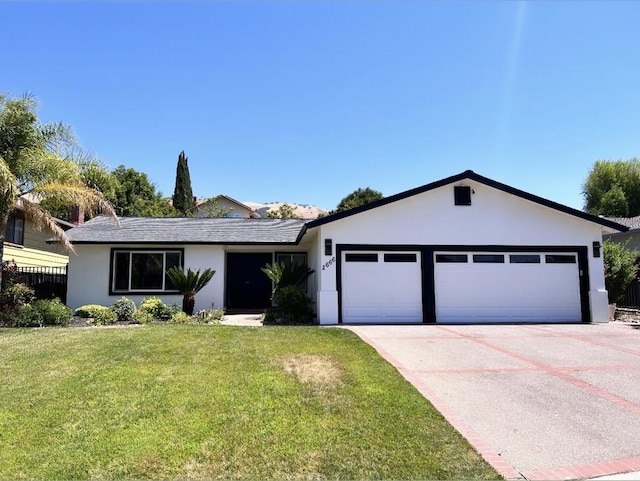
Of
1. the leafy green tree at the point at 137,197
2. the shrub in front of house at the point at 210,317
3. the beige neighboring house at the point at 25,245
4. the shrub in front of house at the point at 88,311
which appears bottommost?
the shrub in front of house at the point at 210,317

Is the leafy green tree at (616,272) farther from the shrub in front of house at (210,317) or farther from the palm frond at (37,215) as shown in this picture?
the palm frond at (37,215)

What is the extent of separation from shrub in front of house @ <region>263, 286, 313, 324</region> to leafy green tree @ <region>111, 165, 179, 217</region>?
1092 inches

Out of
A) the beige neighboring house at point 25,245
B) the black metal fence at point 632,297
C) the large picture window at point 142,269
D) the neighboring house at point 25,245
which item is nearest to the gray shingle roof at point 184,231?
the large picture window at point 142,269

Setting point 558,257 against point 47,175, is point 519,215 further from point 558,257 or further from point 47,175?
point 47,175

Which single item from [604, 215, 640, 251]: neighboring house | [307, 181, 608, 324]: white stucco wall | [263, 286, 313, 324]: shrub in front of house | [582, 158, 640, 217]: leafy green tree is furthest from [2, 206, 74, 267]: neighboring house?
[582, 158, 640, 217]: leafy green tree

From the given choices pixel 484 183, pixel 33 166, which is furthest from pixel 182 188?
pixel 484 183

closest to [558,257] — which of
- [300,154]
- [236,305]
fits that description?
[236,305]

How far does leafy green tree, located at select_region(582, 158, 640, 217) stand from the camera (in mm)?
38406

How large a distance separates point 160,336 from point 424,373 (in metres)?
6.19

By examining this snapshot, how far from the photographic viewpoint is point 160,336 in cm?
965

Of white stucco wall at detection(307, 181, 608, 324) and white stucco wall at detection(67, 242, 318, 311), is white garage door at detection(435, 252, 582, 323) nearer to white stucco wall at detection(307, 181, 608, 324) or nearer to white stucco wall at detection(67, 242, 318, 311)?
white stucco wall at detection(307, 181, 608, 324)

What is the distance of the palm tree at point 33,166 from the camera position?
11.9m

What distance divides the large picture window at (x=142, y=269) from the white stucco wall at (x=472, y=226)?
635 centimetres

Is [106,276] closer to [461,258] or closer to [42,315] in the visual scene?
[42,315]
